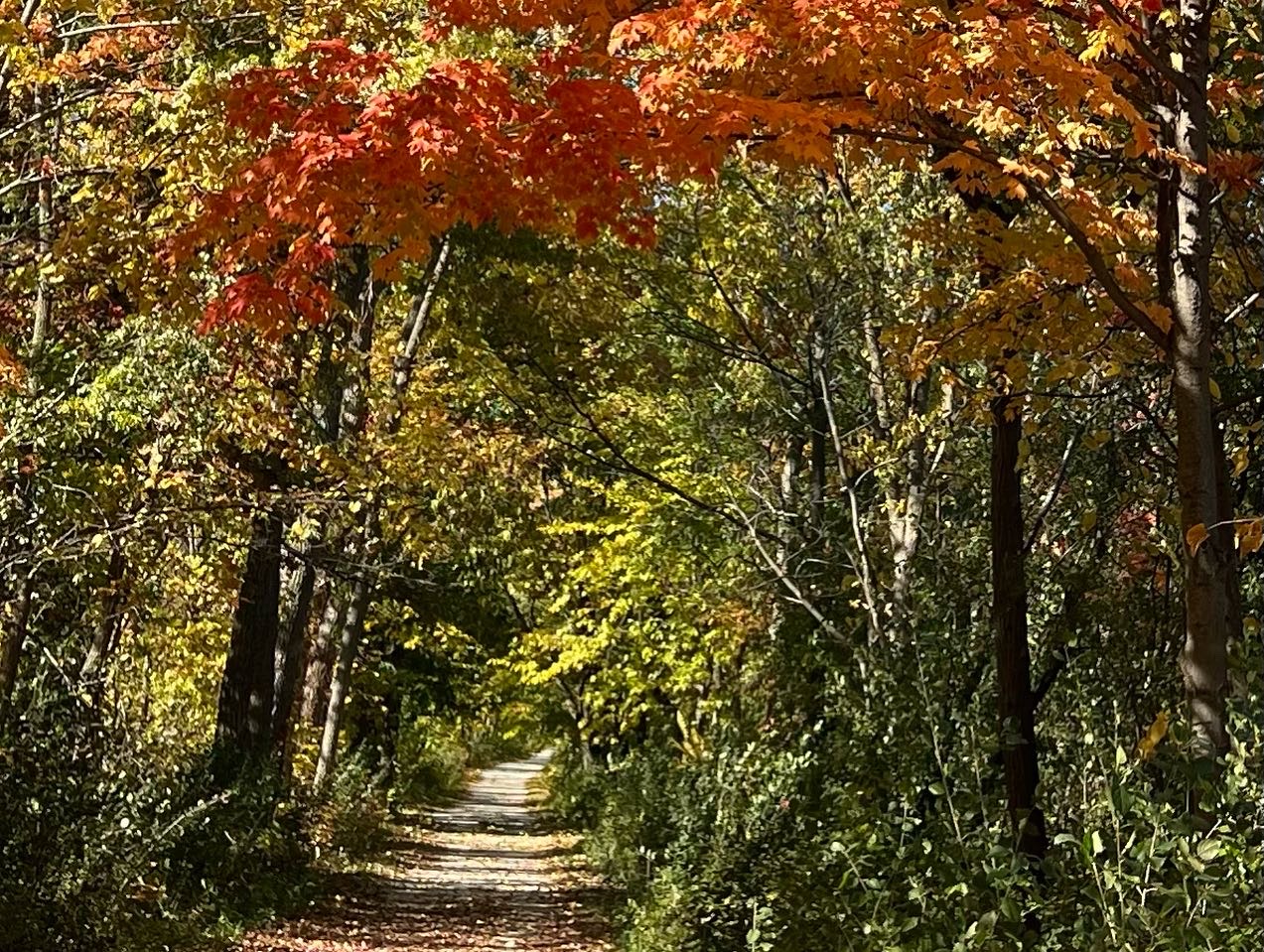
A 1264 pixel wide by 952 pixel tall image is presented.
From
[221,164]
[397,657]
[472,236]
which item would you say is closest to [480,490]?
[472,236]

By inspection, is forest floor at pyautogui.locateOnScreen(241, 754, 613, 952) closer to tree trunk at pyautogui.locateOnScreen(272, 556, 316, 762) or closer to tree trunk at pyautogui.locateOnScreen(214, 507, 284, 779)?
tree trunk at pyautogui.locateOnScreen(214, 507, 284, 779)

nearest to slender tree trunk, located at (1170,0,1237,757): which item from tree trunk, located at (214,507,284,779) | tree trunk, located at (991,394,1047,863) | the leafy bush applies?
the leafy bush

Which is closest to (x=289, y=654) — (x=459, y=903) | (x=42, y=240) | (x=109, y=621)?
(x=109, y=621)

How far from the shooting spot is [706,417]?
586 inches

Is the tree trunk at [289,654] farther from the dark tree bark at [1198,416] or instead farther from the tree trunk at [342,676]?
the dark tree bark at [1198,416]

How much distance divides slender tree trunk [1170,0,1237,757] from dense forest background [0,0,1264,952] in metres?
0.02

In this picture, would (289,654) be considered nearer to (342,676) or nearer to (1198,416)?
(342,676)

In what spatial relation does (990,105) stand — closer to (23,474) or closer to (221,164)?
(221,164)

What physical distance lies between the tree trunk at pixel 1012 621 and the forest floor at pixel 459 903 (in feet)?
21.8

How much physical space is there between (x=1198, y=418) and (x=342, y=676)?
16.0 m

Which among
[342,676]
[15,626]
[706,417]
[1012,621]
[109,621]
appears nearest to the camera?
[1012,621]

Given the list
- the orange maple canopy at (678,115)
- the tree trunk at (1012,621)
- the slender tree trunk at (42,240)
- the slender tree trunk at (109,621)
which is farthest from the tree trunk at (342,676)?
the tree trunk at (1012,621)

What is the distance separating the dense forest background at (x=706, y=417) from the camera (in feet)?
18.1

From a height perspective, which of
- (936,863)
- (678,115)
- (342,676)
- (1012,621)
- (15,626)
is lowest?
(936,863)
